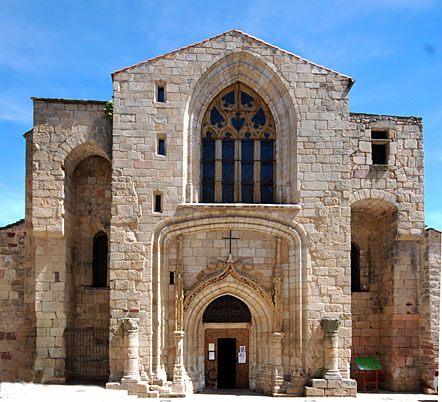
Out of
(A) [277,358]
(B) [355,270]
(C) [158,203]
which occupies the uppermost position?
(C) [158,203]

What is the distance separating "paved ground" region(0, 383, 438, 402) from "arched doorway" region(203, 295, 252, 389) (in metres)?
0.51

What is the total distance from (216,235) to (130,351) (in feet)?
11.6

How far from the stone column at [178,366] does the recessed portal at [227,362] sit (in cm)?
133

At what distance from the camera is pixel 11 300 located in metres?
14.0

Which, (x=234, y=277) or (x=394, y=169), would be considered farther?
(x=394, y=169)

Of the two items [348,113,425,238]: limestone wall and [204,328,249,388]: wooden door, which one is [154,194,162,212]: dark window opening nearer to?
[204,328,249,388]: wooden door

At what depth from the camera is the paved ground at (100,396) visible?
36.4 feet

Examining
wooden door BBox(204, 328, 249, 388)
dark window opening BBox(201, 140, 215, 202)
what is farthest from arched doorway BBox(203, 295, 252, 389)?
dark window opening BBox(201, 140, 215, 202)

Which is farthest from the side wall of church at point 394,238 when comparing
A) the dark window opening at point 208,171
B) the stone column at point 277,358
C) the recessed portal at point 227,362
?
the dark window opening at point 208,171

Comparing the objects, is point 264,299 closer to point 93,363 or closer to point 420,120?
point 93,363

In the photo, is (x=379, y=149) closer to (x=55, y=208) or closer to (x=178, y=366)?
(x=178, y=366)

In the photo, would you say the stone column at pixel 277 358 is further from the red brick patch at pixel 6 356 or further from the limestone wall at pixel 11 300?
the red brick patch at pixel 6 356

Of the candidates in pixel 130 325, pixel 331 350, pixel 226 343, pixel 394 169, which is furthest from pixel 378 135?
pixel 130 325

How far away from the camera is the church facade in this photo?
12500 mm
